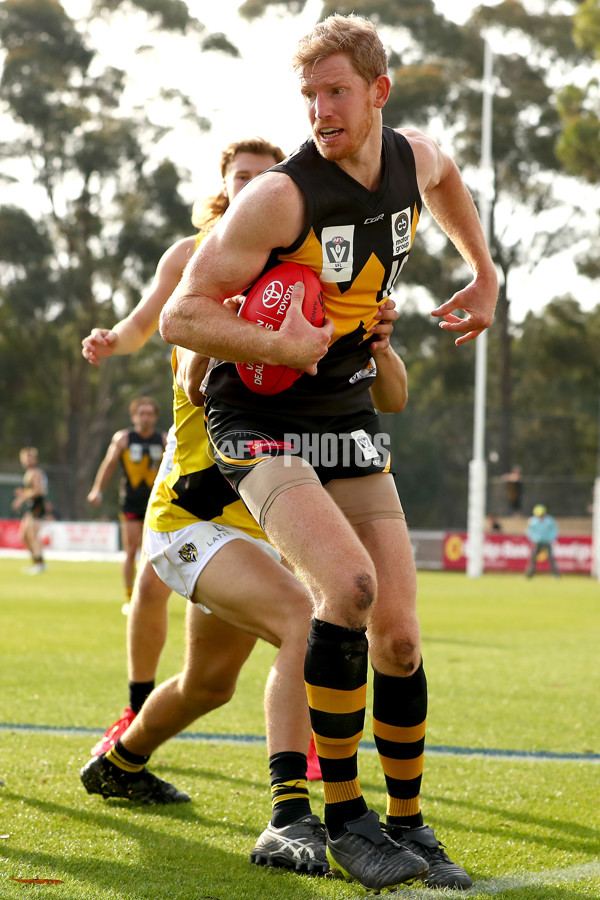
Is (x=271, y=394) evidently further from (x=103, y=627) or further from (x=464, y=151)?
(x=464, y=151)

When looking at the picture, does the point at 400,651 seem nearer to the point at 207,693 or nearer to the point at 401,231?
the point at 207,693

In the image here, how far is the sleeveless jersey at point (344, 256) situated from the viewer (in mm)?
3182

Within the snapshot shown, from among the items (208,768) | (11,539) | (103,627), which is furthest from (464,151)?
(208,768)

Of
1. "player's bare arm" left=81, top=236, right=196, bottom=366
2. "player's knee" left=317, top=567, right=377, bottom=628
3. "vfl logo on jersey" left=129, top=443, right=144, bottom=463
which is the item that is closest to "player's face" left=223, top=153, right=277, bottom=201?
"player's bare arm" left=81, top=236, right=196, bottom=366

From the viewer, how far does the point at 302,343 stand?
304cm

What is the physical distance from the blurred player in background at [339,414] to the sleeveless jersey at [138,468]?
344 inches

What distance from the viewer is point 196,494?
→ 3793 mm

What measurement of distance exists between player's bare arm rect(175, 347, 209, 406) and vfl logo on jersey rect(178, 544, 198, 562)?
0.48 meters

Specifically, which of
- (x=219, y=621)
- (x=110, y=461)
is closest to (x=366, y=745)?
(x=219, y=621)

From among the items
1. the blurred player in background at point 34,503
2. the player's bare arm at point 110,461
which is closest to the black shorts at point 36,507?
the blurred player in background at point 34,503

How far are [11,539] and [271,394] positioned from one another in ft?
91.5

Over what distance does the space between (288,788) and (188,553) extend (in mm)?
821

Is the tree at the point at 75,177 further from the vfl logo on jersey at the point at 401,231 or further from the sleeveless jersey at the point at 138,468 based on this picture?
the vfl logo on jersey at the point at 401,231

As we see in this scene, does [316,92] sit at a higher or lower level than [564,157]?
lower
